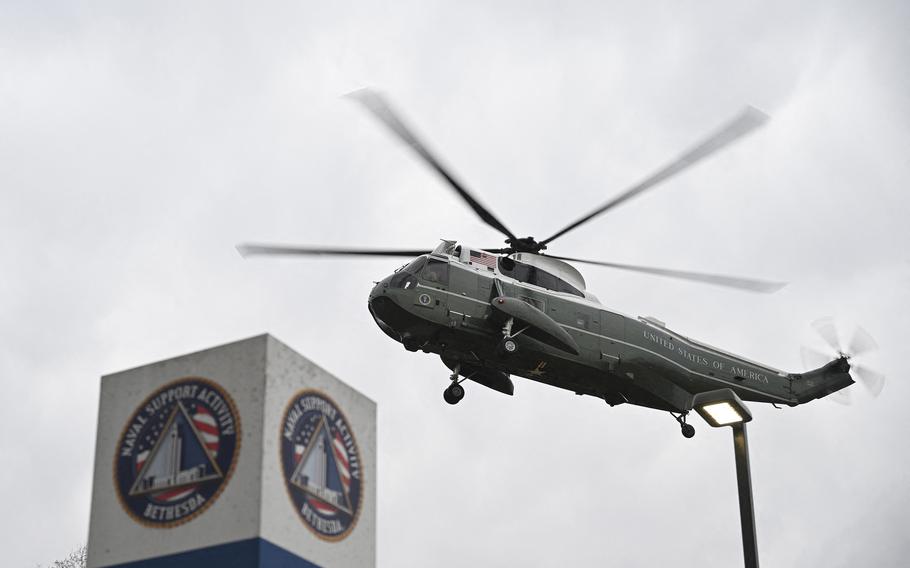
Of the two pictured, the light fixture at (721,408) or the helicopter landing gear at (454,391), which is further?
the helicopter landing gear at (454,391)

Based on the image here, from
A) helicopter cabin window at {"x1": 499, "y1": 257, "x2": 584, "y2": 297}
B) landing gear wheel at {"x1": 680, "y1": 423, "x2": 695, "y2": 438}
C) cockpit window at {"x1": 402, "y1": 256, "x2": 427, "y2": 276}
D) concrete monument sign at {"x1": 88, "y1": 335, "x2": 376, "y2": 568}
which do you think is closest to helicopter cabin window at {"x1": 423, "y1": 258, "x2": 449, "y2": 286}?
cockpit window at {"x1": 402, "y1": 256, "x2": 427, "y2": 276}

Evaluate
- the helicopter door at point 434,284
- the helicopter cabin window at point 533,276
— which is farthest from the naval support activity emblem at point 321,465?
the helicopter cabin window at point 533,276

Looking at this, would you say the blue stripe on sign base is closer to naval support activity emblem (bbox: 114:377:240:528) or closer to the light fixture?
naval support activity emblem (bbox: 114:377:240:528)

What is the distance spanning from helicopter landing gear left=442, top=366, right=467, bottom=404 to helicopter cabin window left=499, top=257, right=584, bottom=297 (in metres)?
2.75

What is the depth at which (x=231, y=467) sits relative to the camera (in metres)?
13.6

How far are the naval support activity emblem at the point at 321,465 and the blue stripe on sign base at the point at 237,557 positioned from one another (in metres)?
0.66

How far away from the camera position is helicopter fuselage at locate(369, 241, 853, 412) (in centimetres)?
2925

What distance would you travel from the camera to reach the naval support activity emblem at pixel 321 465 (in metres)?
14.0

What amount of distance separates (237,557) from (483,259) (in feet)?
60.2

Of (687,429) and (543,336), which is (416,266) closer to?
(543,336)

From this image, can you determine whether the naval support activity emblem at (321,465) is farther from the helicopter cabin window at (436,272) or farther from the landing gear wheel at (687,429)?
the landing gear wheel at (687,429)

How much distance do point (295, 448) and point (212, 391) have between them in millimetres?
1156

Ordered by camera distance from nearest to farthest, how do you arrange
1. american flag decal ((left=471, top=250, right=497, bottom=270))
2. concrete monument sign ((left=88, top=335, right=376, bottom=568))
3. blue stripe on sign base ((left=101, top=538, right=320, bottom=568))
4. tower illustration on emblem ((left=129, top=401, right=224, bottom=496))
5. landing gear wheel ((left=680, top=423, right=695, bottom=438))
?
blue stripe on sign base ((left=101, top=538, right=320, bottom=568)) → concrete monument sign ((left=88, top=335, right=376, bottom=568)) → tower illustration on emblem ((left=129, top=401, right=224, bottom=496)) → american flag decal ((left=471, top=250, right=497, bottom=270)) → landing gear wheel ((left=680, top=423, right=695, bottom=438))

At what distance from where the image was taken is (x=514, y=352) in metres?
29.5
